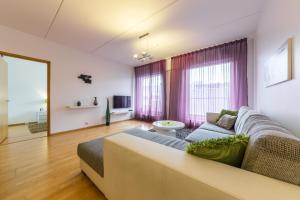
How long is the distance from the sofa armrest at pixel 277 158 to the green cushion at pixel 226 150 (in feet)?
0.37

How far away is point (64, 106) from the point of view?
3.96m

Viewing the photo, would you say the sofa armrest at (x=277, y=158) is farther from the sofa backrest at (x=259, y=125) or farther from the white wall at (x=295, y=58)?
the white wall at (x=295, y=58)

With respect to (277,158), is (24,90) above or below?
above

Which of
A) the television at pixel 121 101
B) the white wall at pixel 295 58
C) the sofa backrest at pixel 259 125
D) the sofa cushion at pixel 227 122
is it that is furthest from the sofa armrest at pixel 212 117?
the television at pixel 121 101

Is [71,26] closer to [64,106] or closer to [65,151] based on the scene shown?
[64,106]

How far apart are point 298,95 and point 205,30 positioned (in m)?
2.42

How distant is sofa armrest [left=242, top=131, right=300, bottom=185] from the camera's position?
651 mm

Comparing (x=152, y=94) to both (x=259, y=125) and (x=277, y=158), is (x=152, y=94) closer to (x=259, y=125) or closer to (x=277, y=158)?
(x=259, y=125)

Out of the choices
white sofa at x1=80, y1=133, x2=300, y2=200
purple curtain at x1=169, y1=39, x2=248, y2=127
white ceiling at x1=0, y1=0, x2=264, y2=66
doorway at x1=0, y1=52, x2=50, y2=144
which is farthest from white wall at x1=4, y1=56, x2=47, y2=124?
white sofa at x1=80, y1=133, x2=300, y2=200

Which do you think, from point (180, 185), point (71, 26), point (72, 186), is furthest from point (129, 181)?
point (71, 26)

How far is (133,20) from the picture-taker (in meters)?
2.61

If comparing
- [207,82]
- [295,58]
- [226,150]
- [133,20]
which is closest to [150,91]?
[207,82]

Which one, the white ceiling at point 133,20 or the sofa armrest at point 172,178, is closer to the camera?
the sofa armrest at point 172,178

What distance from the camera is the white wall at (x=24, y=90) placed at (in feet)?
16.0
